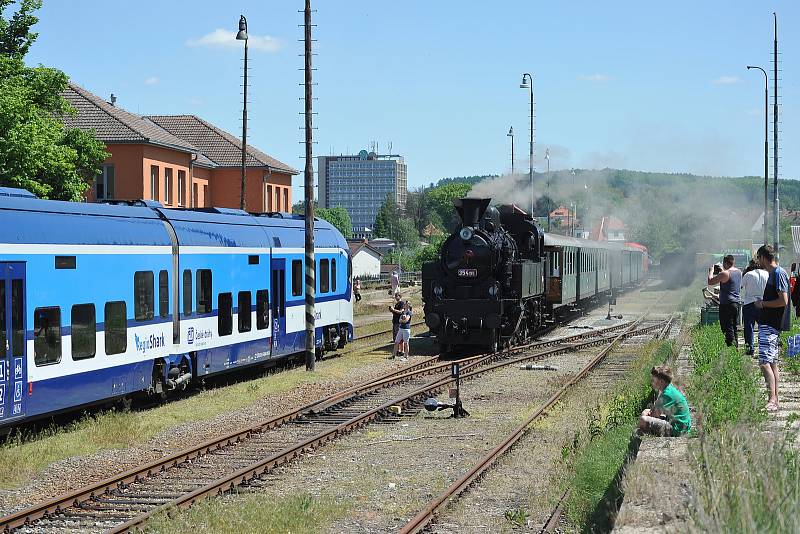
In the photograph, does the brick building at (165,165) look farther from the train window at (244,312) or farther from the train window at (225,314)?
the train window at (225,314)

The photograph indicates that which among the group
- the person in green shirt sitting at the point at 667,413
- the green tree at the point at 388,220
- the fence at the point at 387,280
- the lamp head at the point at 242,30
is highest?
the lamp head at the point at 242,30

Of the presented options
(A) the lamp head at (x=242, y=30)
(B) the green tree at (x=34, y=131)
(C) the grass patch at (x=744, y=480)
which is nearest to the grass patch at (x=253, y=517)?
(C) the grass patch at (x=744, y=480)

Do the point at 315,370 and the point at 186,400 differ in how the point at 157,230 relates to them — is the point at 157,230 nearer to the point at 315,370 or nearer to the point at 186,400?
the point at 186,400

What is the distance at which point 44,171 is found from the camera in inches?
1148

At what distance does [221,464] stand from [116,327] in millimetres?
3335

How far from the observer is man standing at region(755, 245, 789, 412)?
1313 centimetres

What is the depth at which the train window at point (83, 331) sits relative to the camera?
47.4 feet

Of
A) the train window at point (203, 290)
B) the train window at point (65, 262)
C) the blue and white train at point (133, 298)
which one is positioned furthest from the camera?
the train window at point (203, 290)

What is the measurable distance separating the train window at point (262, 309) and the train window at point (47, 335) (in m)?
7.07

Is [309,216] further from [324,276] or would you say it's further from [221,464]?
[221,464]

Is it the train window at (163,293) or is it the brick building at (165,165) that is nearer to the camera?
the train window at (163,293)

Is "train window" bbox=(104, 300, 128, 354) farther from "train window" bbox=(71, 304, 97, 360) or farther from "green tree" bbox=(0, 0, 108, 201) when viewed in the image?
"green tree" bbox=(0, 0, 108, 201)

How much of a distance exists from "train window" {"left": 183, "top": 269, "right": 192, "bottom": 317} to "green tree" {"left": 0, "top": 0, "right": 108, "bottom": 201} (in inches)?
431

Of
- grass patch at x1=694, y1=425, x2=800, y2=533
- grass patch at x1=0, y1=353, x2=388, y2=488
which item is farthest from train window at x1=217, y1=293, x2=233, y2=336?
grass patch at x1=694, y1=425, x2=800, y2=533
